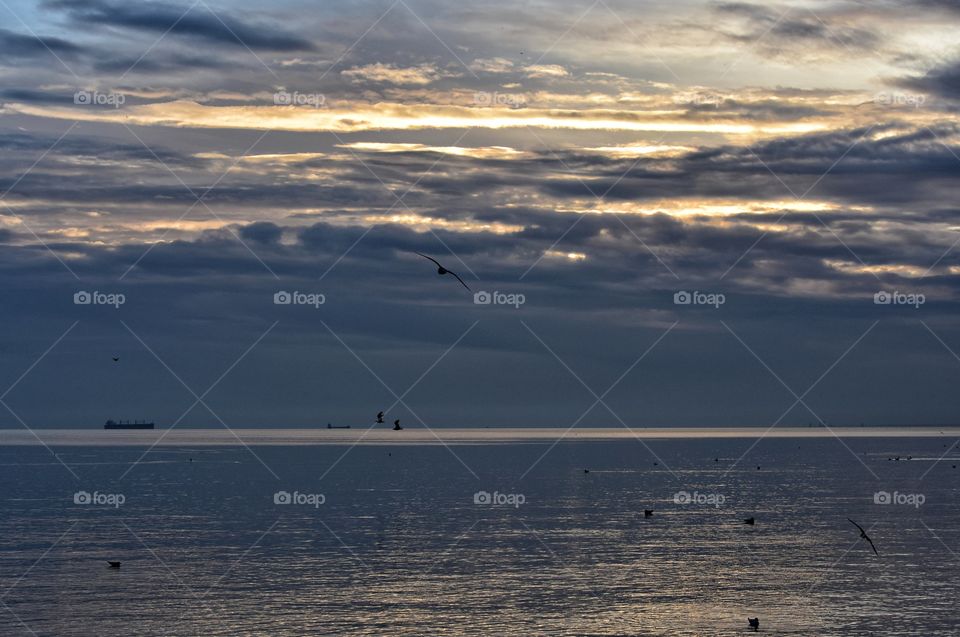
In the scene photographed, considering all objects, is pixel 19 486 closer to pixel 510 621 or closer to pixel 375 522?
pixel 375 522

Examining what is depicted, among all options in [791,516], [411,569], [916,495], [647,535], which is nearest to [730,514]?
[791,516]

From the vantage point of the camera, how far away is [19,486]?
7106 inches

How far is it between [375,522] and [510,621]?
53.0 m
